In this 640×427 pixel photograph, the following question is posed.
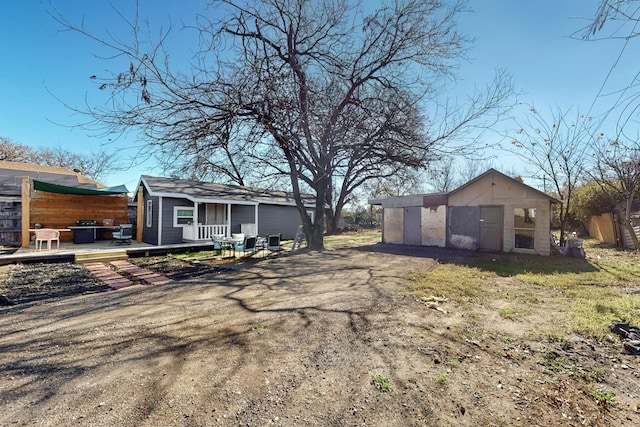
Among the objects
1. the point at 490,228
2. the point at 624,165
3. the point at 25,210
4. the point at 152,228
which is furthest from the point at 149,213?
the point at 624,165

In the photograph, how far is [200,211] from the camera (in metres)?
13.9

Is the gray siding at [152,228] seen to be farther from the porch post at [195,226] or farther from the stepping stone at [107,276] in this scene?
the stepping stone at [107,276]

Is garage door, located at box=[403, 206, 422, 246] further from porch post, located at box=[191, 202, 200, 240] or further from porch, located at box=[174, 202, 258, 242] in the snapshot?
porch post, located at box=[191, 202, 200, 240]

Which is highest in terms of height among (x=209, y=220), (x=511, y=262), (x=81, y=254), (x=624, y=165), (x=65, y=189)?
(x=624, y=165)

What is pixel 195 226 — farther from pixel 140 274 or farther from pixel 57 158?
pixel 57 158

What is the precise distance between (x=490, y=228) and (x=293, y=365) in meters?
11.1

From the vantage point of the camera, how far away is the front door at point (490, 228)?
36.3 ft

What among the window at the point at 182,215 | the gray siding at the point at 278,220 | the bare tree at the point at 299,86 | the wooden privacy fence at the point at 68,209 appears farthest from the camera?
the gray siding at the point at 278,220

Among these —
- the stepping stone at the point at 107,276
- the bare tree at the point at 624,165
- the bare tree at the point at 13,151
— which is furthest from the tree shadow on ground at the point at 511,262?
the bare tree at the point at 13,151

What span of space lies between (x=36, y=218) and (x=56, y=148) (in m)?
21.7

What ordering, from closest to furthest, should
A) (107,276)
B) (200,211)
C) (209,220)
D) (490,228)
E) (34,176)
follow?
(107,276) < (490,228) < (200,211) < (209,220) < (34,176)

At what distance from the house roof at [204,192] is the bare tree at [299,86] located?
9.53ft

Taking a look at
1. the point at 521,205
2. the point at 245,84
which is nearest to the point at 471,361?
the point at 245,84

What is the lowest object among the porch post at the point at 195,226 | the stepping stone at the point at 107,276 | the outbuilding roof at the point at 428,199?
the stepping stone at the point at 107,276
